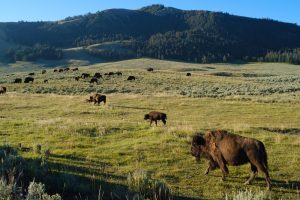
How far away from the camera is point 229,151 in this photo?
35.5ft

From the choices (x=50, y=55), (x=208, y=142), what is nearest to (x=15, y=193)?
(x=208, y=142)

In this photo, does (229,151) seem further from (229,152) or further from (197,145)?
(197,145)

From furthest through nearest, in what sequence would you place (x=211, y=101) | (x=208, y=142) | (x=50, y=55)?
(x=50, y=55) < (x=211, y=101) < (x=208, y=142)

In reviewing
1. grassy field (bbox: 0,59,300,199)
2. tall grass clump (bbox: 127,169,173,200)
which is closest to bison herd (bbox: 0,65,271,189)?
grassy field (bbox: 0,59,300,199)

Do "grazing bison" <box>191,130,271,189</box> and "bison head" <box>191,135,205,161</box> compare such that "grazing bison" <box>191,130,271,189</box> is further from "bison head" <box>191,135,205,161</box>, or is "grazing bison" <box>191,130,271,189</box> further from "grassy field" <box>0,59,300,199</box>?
"grassy field" <box>0,59,300,199</box>

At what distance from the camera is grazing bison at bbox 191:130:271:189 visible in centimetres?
1024

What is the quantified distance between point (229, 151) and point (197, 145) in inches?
54.8

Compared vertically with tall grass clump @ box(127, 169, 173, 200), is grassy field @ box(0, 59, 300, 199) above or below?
below

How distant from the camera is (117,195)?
8.88m

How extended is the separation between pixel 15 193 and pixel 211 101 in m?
30.4

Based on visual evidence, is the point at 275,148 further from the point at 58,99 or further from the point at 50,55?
the point at 50,55

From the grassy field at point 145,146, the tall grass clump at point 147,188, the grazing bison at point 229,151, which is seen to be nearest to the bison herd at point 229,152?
the grazing bison at point 229,151

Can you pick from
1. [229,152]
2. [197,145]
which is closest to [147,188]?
[229,152]

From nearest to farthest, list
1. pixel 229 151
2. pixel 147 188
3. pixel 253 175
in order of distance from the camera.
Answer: pixel 147 188 < pixel 253 175 < pixel 229 151
